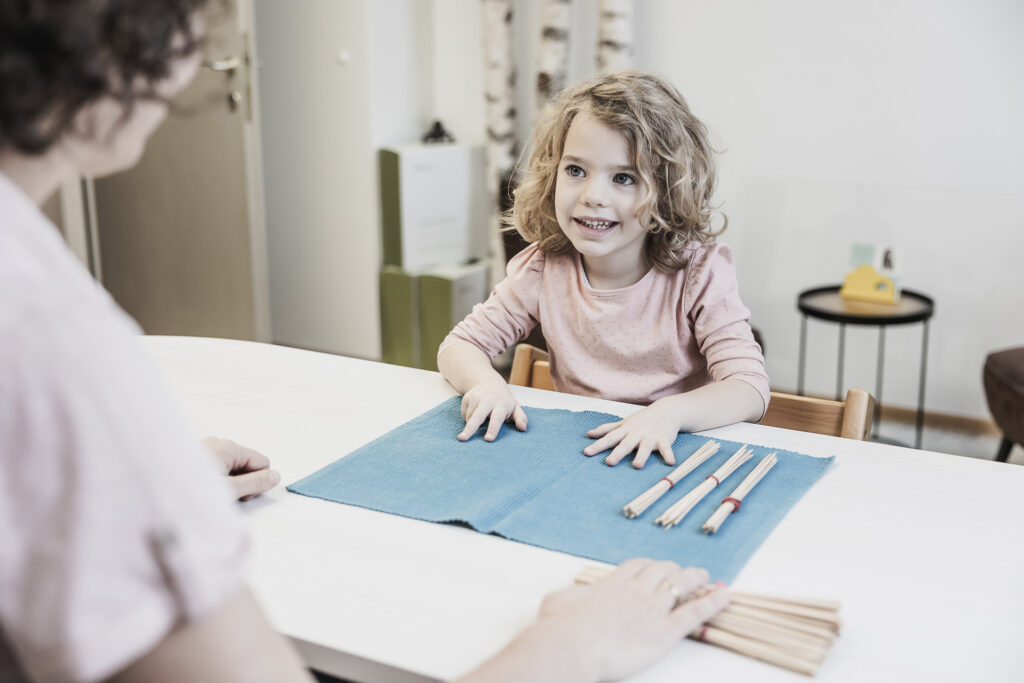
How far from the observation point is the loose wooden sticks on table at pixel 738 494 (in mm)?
996

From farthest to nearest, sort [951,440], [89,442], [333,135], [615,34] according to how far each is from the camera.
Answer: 1. [333,135]
2. [615,34]
3. [951,440]
4. [89,442]

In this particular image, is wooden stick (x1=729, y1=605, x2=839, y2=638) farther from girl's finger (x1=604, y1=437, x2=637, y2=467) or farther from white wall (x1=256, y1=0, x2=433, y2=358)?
white wall (x1=256, y1=0, x2=433, y2=358)

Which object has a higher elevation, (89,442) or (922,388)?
(89,442)

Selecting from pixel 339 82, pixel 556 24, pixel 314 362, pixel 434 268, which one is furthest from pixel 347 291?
pixel 314 362

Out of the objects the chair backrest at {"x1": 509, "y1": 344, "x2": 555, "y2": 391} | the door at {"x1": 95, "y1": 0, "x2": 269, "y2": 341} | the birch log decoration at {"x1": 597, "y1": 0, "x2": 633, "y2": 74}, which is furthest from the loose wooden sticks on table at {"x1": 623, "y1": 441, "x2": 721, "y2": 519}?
the door at {"x1": 95, "y1": 0, "x2": 269, "y2": 341}

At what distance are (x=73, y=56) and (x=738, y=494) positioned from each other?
0.80 metres

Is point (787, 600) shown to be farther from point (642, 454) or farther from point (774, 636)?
point (642, 454)

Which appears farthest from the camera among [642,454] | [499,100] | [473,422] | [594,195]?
[499,100]

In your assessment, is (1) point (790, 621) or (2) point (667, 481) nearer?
(1) point (790, 621)

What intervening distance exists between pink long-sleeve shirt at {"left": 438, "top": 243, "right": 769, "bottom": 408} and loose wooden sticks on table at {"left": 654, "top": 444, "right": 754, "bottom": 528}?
39cm

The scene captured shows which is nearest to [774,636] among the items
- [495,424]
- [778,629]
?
[778,629]

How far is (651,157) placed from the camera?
1588 mm

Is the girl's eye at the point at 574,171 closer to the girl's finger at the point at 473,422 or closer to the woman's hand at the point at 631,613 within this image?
the girl's finger at the point at 473,422

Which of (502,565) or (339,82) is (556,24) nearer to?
(339,82)
